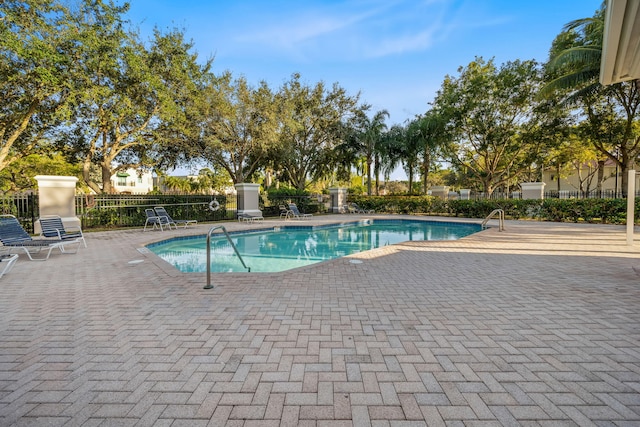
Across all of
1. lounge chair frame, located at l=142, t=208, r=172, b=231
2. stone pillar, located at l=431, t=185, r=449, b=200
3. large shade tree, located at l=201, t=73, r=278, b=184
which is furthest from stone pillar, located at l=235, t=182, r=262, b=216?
stone pillar, located at l=431, t=185, r=449, b=200

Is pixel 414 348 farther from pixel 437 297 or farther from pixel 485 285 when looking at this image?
pixel 485 285

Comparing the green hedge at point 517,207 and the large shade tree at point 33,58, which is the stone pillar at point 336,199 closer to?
the green hedge at point 517,207

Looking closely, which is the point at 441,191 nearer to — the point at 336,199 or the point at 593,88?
the point at 336,199

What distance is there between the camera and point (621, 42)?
4.38 meters

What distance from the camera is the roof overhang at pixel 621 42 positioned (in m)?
3.53

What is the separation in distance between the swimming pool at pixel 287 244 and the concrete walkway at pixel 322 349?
2602mm

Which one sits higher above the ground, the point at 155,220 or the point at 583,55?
the point at 583,55

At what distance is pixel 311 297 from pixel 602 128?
21.1 metres

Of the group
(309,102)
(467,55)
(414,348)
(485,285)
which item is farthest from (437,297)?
(467,55)

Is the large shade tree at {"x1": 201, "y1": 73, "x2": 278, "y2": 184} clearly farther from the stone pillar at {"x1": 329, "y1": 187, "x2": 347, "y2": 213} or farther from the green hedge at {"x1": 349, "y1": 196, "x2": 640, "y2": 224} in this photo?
the green hedge at {"x1": 349, "y1": 196, "x2": 640, "y2": 224}

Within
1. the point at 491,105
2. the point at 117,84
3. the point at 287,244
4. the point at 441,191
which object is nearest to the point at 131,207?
the point at 117,84

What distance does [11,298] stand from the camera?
13.5 feet

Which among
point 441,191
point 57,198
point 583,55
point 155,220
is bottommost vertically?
point 155,220

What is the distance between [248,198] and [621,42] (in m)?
14.9
